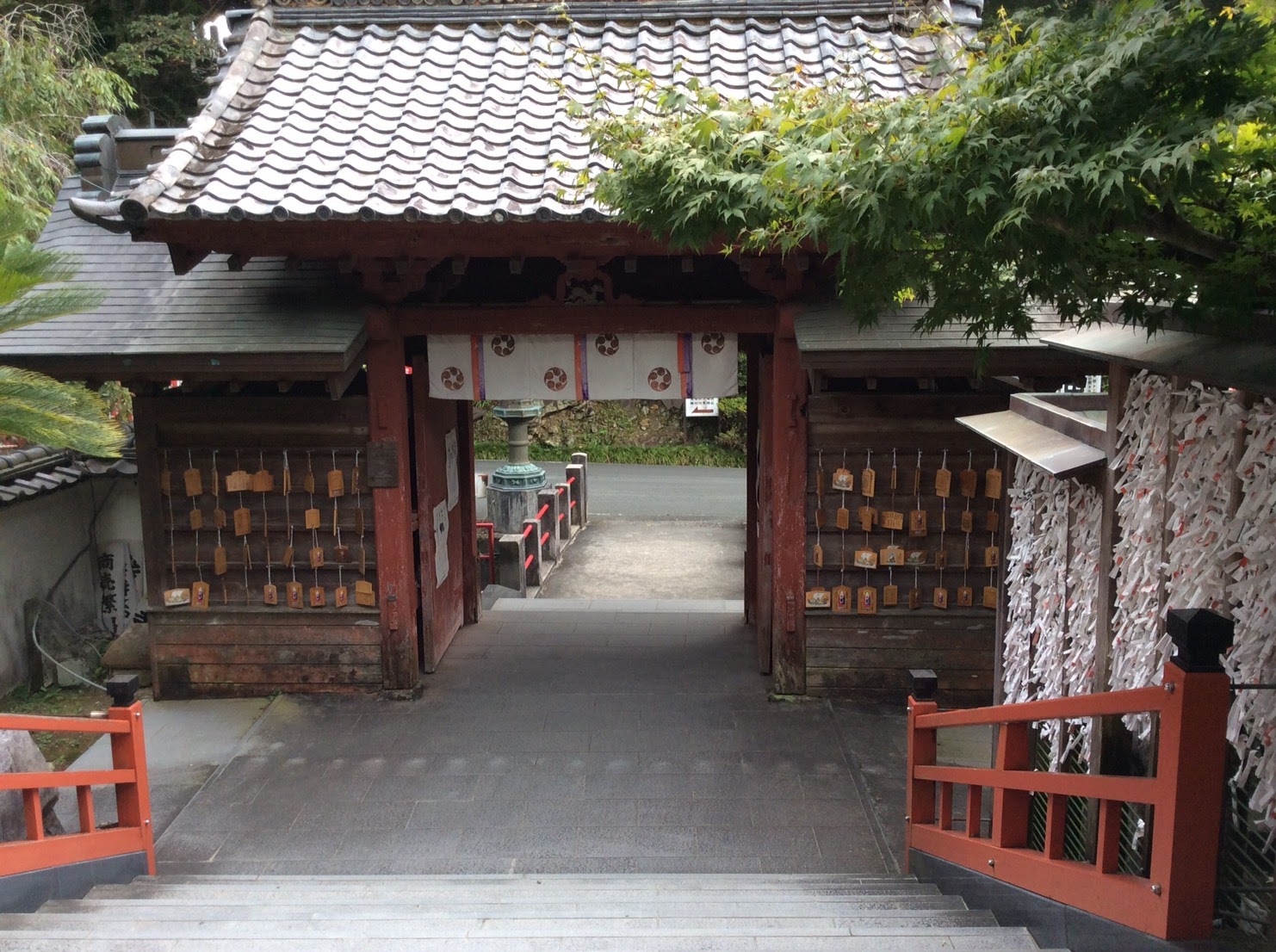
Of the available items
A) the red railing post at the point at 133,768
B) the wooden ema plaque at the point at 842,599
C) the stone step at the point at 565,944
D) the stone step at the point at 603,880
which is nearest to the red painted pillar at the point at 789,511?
the wooden ema plaque at the point at 842,599

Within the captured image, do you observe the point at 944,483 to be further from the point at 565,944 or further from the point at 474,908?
the point at 565,944

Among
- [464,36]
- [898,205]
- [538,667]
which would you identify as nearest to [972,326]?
[898,205]

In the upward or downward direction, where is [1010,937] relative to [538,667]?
upward

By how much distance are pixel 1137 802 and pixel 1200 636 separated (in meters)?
0.64

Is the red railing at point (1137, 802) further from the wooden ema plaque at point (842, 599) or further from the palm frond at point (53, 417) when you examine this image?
the palm frond at point (53, 417)

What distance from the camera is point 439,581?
939 centimetres

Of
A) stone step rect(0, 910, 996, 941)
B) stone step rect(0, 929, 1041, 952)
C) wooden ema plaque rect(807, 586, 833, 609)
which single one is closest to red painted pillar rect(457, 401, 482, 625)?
wooden ema plaque rect(807, 586, 833, 609)

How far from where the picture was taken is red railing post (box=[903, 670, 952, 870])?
5.35 meters

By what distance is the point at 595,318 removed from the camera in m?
8.00

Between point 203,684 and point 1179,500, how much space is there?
290 inches

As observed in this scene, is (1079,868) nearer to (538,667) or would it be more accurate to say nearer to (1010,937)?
(1010,937)

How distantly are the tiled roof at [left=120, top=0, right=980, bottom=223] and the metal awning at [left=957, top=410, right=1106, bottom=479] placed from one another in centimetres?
273

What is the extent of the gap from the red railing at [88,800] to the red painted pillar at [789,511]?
4.65 meters

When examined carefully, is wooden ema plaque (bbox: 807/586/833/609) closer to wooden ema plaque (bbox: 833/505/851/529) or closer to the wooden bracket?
wooden ema plaque (bbox: 833/505/851/529)
